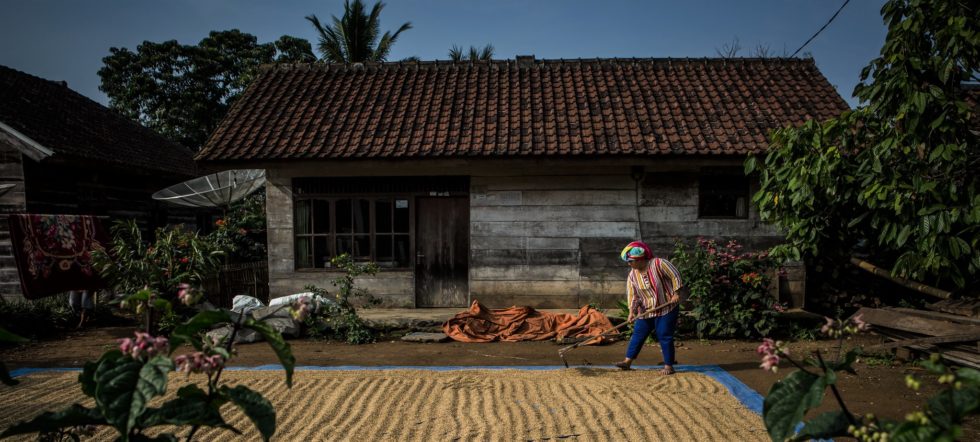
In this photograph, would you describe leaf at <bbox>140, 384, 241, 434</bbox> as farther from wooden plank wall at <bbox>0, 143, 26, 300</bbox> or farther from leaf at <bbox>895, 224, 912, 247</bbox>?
wooden plank wall at <bbox>0, 143, 26, 300</bbox>

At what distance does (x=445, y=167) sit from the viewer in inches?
363

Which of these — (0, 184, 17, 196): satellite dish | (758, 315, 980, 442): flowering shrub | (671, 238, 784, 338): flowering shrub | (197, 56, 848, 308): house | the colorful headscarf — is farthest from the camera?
(0, 184, 17, 196): satellite dish

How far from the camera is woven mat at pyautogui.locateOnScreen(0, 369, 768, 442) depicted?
394 centimetres

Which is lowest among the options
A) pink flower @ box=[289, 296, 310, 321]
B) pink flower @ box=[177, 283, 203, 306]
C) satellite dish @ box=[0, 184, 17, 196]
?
pink flower @ box=[289, 296, 310, 321]

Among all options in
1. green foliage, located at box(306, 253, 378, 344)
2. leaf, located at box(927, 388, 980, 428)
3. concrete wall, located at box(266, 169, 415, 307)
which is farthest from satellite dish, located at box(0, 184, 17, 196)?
leaf, located at box(927, 388, 980, 428)

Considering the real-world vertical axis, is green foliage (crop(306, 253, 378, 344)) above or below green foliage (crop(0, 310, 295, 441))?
below

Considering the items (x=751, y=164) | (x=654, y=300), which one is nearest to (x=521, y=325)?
(x=654, y=300)

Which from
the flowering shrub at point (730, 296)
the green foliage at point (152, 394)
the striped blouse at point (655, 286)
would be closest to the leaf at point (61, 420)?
the green foliage at point (152, 394)

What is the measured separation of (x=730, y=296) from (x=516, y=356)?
10.3 ft

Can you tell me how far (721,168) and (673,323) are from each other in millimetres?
4289

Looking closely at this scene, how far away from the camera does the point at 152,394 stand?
167 centimetres

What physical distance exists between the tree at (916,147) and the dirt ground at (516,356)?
1174 millimetres

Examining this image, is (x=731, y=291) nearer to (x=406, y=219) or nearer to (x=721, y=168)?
(x=721, y=168)

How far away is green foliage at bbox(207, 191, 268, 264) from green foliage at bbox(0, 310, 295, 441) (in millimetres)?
10607
